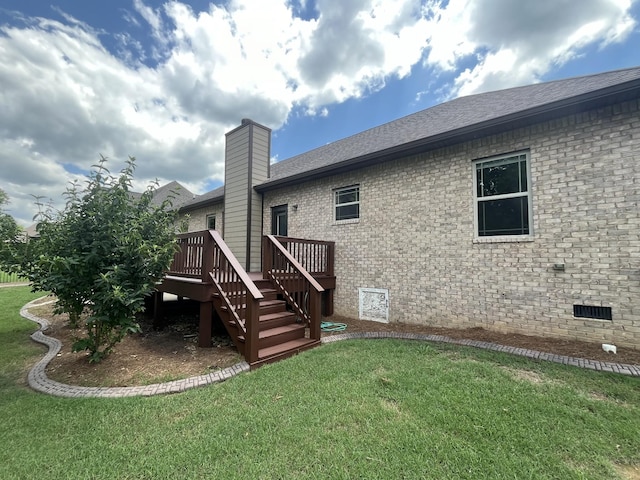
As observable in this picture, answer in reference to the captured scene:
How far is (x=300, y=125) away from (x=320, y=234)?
10205 mm

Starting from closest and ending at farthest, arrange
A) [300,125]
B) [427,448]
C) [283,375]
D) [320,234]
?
1. [427,448]
2. [283,375]
3. [320,234]
4. [300,125]

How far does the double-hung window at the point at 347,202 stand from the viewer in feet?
24.1

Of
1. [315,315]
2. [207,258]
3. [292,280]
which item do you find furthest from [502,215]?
[207,258]

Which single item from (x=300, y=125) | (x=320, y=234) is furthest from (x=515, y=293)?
(x=300, y=125)

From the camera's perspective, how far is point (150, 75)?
955 centimetres

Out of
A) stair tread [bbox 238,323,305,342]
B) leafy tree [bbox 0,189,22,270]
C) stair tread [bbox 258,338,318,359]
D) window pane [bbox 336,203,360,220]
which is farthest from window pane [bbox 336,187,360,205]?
leafy tree [bbox 0,189,22,270]

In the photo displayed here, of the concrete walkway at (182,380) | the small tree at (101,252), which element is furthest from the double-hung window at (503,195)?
the small tree at (101,252)

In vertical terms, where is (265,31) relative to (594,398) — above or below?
above

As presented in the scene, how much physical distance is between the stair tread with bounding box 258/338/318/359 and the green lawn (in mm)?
535

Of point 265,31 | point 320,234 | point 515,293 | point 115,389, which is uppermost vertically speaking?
point 265,31

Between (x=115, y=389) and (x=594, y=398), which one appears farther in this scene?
(x=115, y=389)

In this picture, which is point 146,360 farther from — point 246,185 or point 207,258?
point 246,185

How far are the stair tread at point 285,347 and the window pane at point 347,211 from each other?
3.65 m

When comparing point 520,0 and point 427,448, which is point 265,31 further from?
point 427,448
